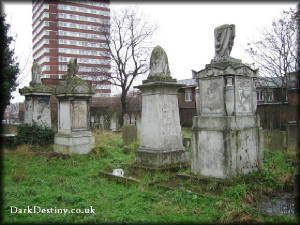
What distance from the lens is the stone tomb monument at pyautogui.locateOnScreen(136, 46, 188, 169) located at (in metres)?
7.39

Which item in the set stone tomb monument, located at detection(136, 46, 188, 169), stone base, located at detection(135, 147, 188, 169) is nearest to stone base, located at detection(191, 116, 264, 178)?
stone base, located at detection(135, 147, 188, 169)

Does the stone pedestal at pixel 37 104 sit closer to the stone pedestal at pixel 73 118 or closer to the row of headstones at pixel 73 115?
the row of headstones at pixel 73 115

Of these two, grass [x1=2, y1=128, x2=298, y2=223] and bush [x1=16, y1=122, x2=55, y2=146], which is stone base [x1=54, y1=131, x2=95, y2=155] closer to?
bush [x1=16, y1=122, x2=55, y2=146]

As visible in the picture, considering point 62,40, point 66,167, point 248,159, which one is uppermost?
point 62,40

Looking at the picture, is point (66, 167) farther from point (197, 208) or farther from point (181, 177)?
point (197, 208)

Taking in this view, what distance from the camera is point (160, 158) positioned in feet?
23.7

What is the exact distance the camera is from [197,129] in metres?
6.03

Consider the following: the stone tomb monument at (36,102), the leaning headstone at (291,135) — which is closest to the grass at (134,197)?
the leaning headstone at (291,135)

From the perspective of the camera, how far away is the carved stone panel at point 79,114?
10483 millimetres

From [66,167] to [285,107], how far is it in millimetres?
15749

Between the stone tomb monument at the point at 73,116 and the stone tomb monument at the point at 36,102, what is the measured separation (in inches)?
68.8

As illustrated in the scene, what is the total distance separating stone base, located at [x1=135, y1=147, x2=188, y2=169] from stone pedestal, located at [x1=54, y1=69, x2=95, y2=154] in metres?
3.52

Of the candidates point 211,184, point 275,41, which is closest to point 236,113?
point 211,184

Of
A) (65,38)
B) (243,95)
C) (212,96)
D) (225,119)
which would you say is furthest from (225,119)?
(65,38)
